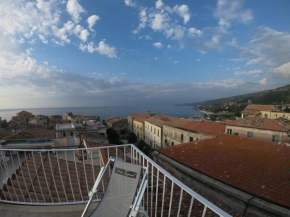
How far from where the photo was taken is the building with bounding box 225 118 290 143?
15375 millimetres

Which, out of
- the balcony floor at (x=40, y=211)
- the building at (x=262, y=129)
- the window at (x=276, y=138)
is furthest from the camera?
the window at (x=276, y=138)

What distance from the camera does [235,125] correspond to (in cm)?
1795

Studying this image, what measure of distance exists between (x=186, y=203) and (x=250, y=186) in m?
3.02

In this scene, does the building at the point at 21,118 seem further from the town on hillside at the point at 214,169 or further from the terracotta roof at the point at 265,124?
the terracotta roof at the point at 265,124

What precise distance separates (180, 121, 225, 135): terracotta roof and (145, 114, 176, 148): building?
635 cm

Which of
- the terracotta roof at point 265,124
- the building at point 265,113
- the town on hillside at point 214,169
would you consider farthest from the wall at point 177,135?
the building at point 265,113

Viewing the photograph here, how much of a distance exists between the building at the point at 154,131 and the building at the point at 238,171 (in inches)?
743

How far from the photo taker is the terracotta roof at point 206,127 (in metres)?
18.7

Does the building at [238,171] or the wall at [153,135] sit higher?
the building at [238,171]

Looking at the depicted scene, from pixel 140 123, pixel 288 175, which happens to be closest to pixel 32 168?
pixel 288 175

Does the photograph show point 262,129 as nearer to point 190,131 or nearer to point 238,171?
point 190,131

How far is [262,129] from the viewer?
1622 cm

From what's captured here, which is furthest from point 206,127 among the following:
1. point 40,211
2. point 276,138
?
point 40,211

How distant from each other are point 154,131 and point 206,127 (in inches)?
445
